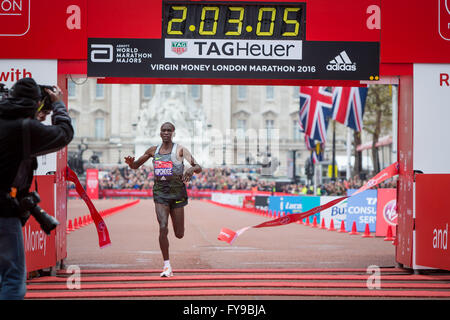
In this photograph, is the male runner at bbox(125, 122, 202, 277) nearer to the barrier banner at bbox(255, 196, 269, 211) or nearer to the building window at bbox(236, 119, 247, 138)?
the barrier banner at bbox(255, 196, 269, 211)

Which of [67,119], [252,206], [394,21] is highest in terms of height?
[394,21]

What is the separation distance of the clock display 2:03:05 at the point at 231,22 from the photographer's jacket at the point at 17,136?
513cm

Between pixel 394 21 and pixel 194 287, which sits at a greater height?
pixel 394 21

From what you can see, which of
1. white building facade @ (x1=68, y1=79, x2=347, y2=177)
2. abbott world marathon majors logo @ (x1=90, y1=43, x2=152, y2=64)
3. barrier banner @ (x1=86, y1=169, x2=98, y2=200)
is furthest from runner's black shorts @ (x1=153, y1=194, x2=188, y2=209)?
white building facade @ (x1=68, y1=79, x2=347, y2=177)

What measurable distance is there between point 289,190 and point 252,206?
8160mm

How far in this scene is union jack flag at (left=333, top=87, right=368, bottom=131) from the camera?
26.1 meters

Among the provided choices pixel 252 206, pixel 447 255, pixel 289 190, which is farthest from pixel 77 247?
pixel 289 190

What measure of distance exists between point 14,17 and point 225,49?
331 centimetres

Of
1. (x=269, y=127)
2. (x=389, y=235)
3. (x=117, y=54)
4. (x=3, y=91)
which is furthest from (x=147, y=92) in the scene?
(x=3, y=91)

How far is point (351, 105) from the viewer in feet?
86.4

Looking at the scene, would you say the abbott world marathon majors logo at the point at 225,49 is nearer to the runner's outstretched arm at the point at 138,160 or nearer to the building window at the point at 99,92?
the runner's outstretched arm at the point at 138,160
